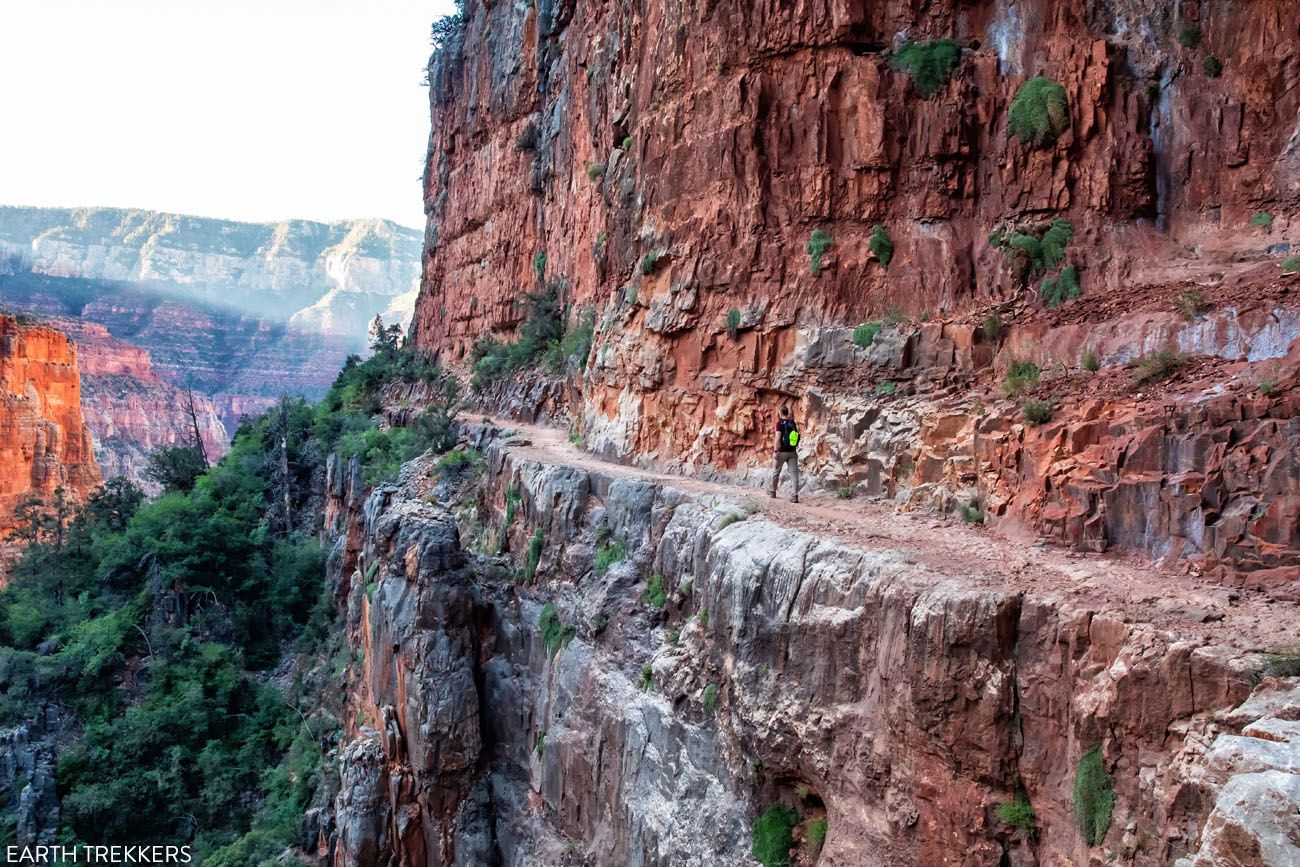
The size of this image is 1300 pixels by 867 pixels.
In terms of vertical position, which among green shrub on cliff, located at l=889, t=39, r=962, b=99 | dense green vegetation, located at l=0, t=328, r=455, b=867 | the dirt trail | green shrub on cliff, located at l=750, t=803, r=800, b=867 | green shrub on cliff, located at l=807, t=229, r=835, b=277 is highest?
green shrub on cliff, located at l=889, t=39, r=962, b=99

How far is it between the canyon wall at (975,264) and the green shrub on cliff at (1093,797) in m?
1.89

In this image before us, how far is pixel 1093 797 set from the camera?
500 centimetres

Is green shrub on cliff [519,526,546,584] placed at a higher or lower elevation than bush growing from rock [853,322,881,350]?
lower

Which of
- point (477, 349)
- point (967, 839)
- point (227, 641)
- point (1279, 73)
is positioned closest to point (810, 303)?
point (1279, 73)

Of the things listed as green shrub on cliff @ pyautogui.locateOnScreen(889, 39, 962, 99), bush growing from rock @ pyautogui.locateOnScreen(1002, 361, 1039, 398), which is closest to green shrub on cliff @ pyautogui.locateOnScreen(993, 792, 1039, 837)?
bush growing from rock @ pyautogui.locateOnScreen(1002, 361, 1039, 398)

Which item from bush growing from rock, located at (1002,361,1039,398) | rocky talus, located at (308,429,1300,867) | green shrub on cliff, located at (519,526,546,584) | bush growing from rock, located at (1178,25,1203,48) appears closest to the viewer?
rocky talus, located at (308,429,1300,867)

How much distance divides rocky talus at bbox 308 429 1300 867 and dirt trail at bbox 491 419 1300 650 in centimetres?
4

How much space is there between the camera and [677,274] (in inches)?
565

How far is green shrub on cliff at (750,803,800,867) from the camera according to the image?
7.29 metres

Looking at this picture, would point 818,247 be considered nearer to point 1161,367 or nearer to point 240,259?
point 1161,367

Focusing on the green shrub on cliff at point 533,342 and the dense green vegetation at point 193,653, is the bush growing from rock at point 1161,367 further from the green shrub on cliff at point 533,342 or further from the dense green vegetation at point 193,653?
the green shrub on cliff at point 533,342

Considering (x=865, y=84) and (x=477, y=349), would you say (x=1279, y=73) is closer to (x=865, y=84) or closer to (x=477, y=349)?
(x=865, y=84)

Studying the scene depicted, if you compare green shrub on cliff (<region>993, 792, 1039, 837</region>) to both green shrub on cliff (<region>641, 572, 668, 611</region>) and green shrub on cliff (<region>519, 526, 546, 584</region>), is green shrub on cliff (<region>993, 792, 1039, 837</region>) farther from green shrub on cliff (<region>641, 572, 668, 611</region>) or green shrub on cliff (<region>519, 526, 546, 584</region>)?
green shrub on cliff (<region>519, 526, 546, 584</region>)

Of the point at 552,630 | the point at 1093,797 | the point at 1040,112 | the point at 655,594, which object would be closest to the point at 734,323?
the point at 655,594
